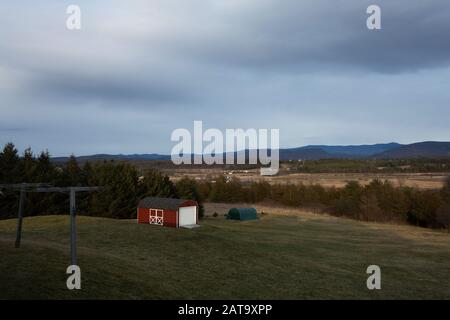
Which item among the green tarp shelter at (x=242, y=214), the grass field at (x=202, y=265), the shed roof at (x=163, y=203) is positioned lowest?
the green tarp shelter at (x=242, y=214)

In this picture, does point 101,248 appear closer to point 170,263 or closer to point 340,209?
point 170,263

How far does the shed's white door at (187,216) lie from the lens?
42.6m

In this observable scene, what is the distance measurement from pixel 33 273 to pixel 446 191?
75.5 metres

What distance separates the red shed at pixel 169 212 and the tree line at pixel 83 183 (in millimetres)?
7889

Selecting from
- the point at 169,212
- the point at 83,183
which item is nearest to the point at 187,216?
the point at 169,212

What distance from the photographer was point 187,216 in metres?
43.4

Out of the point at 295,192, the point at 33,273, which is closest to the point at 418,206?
the point at 295,192

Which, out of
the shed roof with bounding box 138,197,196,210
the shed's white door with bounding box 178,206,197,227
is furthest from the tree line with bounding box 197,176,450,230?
the shed roof with bounding box 138,197,196,210

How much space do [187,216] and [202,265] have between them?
1997cm

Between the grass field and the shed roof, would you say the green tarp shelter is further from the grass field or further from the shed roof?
the shed roof

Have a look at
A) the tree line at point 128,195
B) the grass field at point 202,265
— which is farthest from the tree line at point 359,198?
the grass field at point 202,265

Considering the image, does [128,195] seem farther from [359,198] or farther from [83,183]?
[359,198]

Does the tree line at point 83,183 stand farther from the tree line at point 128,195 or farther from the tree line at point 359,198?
the tree line at point 359,198

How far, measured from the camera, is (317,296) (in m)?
18.8
